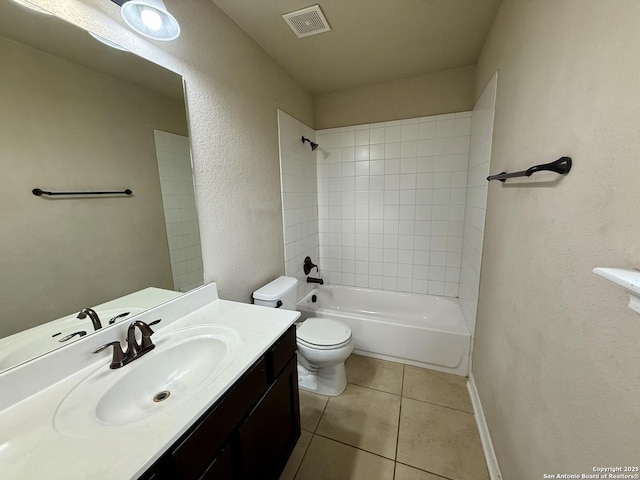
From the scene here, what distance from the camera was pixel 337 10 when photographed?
1420mm

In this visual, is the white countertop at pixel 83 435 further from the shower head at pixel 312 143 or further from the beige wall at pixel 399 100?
the beige wall at pixel 399 100

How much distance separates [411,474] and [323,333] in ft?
2.79

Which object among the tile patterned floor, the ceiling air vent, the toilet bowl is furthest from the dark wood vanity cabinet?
the ceiling air vent

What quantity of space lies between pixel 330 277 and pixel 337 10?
7.55ft

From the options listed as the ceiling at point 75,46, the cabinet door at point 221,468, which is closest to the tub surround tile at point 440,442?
the cabinet door at point 221,468

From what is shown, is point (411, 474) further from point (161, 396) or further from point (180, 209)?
point (180, 209)

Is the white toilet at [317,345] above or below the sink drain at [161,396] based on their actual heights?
below

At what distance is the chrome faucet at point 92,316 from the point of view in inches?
35.8

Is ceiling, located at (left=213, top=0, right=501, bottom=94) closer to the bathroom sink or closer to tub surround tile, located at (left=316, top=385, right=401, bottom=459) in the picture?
the bathroom sink

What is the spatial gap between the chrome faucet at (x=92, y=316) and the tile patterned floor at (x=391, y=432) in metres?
1.17

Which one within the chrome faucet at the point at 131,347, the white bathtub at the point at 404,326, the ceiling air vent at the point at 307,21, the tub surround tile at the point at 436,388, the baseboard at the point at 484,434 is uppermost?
the ceiling air vent at the point at 307,21

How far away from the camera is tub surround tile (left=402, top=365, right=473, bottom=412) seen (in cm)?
170

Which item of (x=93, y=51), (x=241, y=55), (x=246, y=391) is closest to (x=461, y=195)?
(x=241, y=55)

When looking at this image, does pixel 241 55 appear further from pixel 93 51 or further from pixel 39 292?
pixel 39 292
